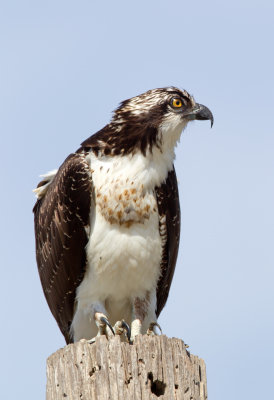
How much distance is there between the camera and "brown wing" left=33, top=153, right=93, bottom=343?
8234 millimetres

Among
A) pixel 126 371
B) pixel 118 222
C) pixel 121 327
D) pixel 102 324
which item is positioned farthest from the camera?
pixel 118 222

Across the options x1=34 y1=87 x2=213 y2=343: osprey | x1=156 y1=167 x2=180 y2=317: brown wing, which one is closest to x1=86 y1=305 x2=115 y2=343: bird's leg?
x1=34 y1=87 x2=213 y2=343: osprey

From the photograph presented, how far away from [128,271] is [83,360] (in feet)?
8.08

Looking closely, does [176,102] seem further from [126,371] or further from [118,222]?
[126,371]

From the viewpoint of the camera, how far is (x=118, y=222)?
810cm

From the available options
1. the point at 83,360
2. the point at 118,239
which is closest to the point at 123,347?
the point at 83,360

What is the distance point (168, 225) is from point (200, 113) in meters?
1.32

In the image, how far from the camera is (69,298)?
8492 mm

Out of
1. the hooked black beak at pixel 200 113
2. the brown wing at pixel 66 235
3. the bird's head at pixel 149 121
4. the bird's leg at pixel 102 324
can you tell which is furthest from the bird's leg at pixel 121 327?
the hooked black beak at pixel 200 113

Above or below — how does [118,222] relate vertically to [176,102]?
below

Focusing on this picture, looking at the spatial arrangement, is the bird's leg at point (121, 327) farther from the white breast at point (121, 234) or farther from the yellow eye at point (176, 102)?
the yellow eye at point (176, 102)

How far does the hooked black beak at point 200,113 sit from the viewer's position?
885 cm

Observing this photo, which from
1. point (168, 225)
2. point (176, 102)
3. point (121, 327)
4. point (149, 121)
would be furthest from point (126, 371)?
point (176, 102)

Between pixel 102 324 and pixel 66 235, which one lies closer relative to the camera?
pixel 102 324
